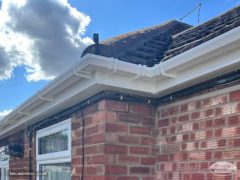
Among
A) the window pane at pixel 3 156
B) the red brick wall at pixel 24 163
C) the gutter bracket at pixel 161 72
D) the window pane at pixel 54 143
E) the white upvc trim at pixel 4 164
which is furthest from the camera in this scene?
the window pane at pixel 3 156

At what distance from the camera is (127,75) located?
11.1ft

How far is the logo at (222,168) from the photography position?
115 inches

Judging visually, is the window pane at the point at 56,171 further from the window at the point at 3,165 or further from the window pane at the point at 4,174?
the window pane at the point at 4,174

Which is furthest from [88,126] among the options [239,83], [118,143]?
[239,83]

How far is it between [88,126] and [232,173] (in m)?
1.74

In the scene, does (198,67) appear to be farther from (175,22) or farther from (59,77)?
(175,22)

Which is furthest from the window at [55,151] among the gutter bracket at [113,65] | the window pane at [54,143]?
the gutter bracket at [113,65]

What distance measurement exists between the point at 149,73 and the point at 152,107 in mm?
692

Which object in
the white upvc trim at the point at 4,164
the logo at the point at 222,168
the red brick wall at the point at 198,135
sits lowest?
the white upvc trim at the point at 4,164

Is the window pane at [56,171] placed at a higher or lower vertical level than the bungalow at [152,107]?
lower

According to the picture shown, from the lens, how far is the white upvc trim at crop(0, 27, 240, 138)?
2.76 m

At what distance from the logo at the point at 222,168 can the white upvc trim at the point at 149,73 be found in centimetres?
82

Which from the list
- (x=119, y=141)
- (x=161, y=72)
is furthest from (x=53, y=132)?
(x=161, y=72)

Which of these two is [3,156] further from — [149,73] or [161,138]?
[149,73]
